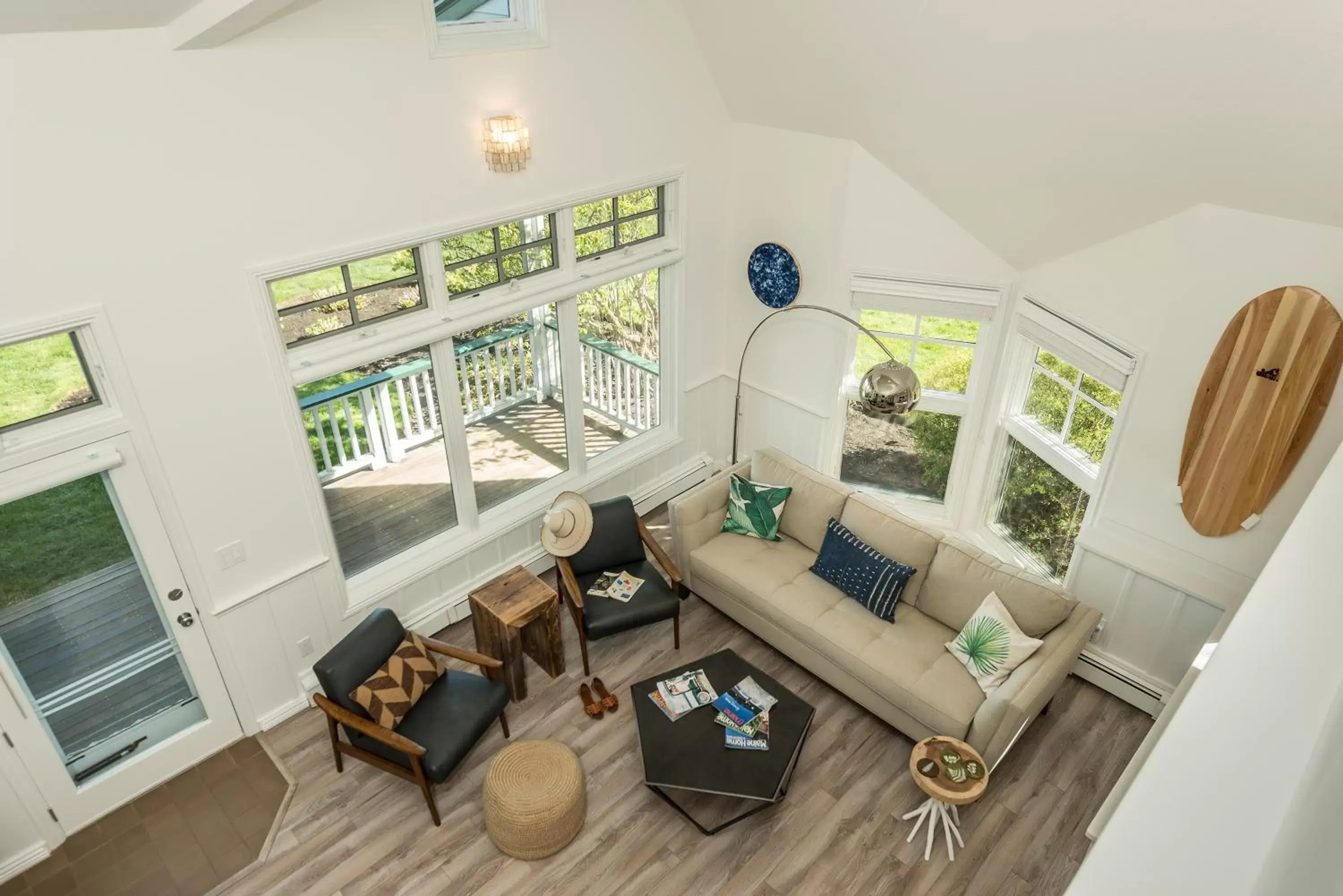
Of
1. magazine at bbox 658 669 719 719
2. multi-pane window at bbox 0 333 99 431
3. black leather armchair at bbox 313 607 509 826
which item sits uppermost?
multi-pane window at bbox 0 333 99 431

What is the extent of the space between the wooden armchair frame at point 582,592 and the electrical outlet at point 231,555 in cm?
176

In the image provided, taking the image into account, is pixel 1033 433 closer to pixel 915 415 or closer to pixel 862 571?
pixel 915 415

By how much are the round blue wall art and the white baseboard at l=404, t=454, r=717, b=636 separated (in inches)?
59.7

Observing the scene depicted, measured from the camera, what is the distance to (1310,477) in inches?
149

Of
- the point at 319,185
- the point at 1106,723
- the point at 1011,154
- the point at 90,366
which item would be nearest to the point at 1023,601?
the point at 1106,723

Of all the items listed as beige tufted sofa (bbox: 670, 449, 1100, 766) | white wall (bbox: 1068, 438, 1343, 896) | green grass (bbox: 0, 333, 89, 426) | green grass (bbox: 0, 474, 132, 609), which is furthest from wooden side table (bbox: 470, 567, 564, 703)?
white wall (bbox: 1068, 438, 1343, 896)

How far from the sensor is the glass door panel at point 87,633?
12.0 ft

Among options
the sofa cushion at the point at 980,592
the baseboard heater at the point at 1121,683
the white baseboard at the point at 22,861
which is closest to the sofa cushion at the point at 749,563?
the sofa cushion at the point at 980,592

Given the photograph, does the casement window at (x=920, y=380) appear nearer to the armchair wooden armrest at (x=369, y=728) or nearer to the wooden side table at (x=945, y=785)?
the wooden side table at (x=945, y=785)

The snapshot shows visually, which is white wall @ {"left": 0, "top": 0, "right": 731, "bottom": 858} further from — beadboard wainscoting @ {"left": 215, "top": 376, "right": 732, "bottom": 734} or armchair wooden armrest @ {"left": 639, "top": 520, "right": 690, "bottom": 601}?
armchair wooden armrest @ {"left": 639, "top": 520, "right": 690, "bottom": 601}

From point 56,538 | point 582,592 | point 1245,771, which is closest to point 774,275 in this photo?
point 582,592

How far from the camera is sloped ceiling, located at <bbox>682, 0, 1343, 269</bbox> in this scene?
2.87 m

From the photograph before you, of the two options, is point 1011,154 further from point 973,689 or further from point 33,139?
point 33,139

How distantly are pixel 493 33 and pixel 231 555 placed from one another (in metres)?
2.99
